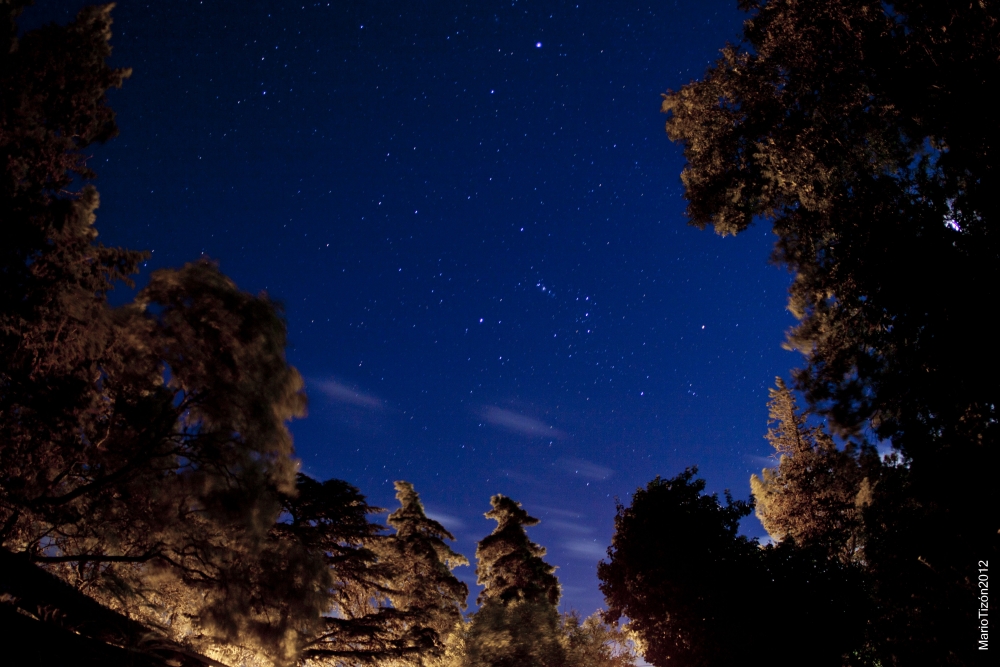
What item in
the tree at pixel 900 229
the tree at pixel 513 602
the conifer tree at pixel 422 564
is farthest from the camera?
the conifer tree at pixel 422 564

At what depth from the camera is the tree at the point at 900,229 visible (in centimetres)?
905

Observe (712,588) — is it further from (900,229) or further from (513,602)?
(900,229)

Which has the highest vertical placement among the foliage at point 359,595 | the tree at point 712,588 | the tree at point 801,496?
the tree at point 801,496

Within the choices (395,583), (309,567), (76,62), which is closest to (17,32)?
(76,62)

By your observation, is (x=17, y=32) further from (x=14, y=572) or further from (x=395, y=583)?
(x=395, y=583)

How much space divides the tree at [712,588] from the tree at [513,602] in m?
3.13

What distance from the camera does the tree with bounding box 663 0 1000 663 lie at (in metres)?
9.05

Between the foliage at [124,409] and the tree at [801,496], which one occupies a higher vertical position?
the tree at [801,496]

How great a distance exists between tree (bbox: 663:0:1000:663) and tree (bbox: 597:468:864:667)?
6.48m

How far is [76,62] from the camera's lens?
25.7 feet

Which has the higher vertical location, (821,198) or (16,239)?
(821,198)

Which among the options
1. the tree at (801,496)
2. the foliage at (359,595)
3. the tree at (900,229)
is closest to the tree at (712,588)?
the tree at (801,496)

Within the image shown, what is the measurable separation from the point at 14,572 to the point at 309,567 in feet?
14.4

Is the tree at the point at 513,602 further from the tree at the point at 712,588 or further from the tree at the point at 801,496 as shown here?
the tree at the point at 801,496
